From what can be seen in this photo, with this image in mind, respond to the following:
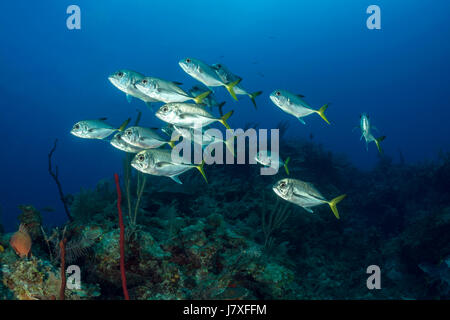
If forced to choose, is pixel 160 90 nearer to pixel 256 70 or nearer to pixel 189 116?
pixel 189 116

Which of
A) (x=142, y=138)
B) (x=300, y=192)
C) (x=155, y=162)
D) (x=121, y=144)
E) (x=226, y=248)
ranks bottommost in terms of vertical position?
(x=226, y=248)

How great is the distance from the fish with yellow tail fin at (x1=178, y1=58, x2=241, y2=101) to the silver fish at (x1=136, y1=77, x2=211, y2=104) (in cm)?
45

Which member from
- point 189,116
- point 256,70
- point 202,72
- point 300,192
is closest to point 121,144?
point 189,116

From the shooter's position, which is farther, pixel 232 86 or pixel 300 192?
pixel 232 86

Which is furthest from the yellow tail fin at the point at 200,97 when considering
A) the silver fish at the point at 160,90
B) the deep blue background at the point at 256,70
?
the deep blue background at the point at 256,70

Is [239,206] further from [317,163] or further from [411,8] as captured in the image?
[411,8]

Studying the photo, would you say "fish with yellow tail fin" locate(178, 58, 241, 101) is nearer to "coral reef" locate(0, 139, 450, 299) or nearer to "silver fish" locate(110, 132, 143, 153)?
"silver fish" locate(110, 132, 143, 153)

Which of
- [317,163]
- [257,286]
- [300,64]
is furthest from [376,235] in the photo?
[300,64]

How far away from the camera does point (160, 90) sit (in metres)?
3.83

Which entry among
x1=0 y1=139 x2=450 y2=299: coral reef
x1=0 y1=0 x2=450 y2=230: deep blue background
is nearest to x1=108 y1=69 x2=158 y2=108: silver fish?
x1=0 y1=139 x2=450 y2=299: coral reef

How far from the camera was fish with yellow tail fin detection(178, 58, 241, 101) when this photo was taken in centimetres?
413

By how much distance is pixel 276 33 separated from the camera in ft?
384

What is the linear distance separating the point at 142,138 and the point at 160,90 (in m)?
0.78

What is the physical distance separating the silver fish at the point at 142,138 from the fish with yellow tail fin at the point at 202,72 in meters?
1.19
